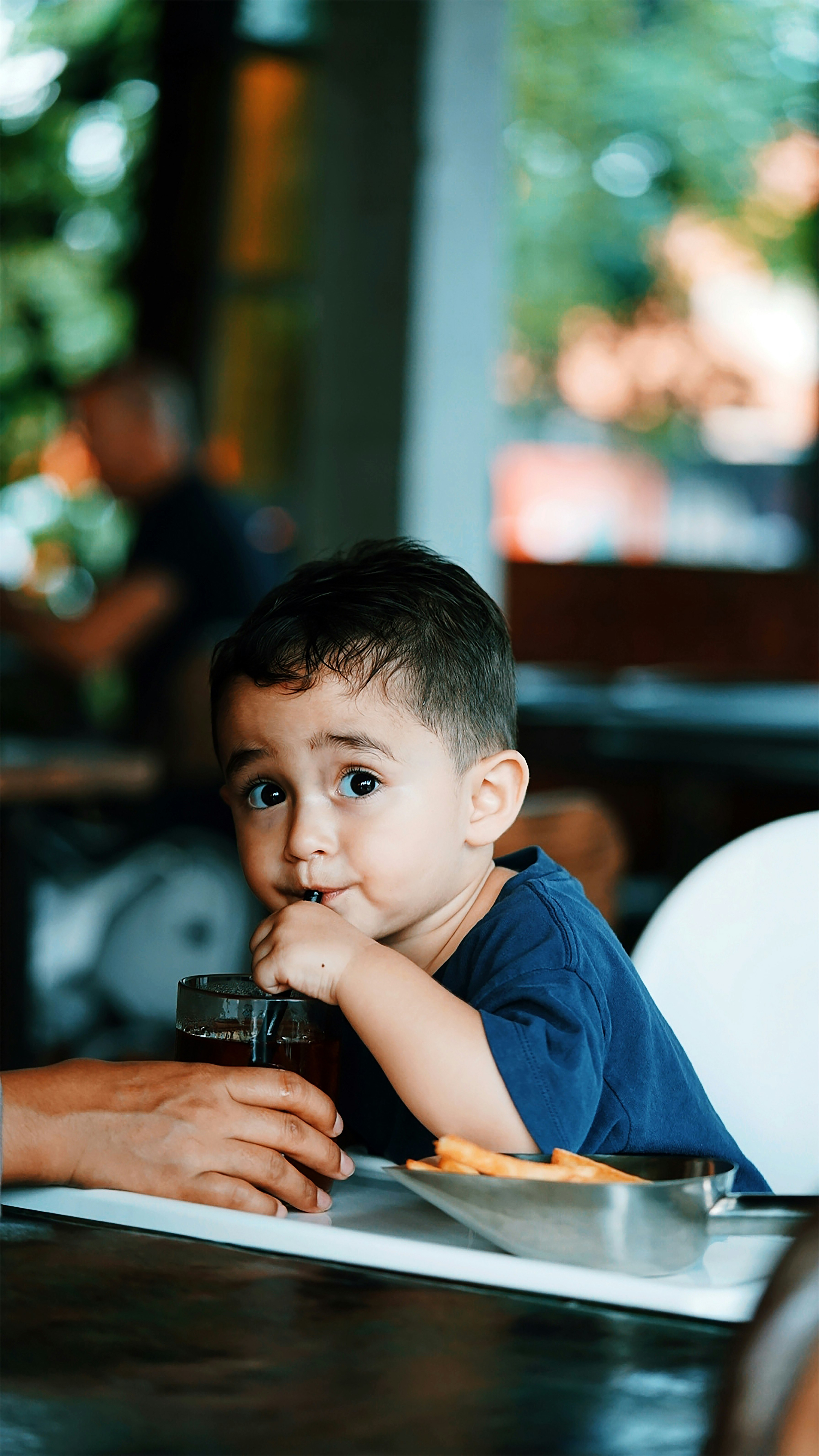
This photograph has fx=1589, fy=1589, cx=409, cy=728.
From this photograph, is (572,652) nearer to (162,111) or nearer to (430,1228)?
(162,111)

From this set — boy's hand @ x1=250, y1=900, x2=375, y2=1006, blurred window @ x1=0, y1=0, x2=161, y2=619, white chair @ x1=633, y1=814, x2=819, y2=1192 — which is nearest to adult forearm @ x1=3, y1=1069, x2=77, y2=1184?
boy's hand @ x1=250, y1=900, x2=375, y2=1006

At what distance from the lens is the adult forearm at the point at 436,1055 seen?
0.69 m

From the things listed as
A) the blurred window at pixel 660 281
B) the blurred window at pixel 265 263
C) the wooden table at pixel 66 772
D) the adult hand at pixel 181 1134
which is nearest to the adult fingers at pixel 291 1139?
the adult hand at pixel 181 1134

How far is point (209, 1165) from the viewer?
0.68m

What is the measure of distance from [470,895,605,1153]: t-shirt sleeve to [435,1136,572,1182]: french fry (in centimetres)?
8

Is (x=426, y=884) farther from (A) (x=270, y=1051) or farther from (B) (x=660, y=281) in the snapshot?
(B) (x=660, y=281)

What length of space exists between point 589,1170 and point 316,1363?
0.55ft

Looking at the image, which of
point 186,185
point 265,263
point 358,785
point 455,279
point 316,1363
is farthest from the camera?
point 186,185

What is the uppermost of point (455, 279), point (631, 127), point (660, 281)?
point (631, 127)

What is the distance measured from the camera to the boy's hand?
0.72 metres

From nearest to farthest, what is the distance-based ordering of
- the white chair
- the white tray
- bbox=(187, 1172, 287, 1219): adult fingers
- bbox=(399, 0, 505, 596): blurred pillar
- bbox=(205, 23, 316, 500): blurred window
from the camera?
the white tray
bbox=(187, 1172, 287, 1219): adult fingers
the white chair
bbox=(399, 0, 505, 596): blurred pillar
bbox=(205, 23, 316, 500): blurred window

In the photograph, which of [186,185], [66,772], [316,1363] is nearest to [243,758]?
[316,1363]

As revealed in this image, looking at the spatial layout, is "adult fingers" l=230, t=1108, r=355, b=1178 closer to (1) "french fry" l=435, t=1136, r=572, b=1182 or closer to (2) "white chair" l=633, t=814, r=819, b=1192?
(1) "french fry" l=435, t=1136, r=572, b=1182

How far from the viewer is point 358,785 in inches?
30.9
